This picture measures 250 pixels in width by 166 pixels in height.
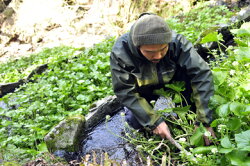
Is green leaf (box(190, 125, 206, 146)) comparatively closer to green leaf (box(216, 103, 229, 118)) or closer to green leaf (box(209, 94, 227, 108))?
green leaf (box(216, 103, 229, 118))

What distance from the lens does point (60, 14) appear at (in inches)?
532

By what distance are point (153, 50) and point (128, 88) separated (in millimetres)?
469

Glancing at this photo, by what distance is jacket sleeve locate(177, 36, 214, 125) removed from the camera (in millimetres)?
2123

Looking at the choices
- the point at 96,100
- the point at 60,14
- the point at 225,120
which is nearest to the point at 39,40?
the point at 60,14

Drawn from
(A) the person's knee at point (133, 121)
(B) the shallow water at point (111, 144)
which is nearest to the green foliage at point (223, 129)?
(A) the person's knee at point (133, 121)

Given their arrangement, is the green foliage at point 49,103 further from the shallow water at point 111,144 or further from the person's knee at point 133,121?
the person's knee at point 133,121

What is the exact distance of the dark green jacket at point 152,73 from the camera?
2.16 metres

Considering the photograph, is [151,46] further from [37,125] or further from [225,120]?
[37,125]

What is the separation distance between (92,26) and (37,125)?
9.55 m

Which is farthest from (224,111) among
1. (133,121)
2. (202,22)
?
(202,22)

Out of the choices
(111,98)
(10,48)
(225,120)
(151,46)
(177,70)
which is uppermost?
(151,46)

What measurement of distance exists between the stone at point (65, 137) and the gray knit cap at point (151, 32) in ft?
5.63

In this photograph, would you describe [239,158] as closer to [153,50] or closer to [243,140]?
[243,140]

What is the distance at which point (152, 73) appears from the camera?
7.65ft
